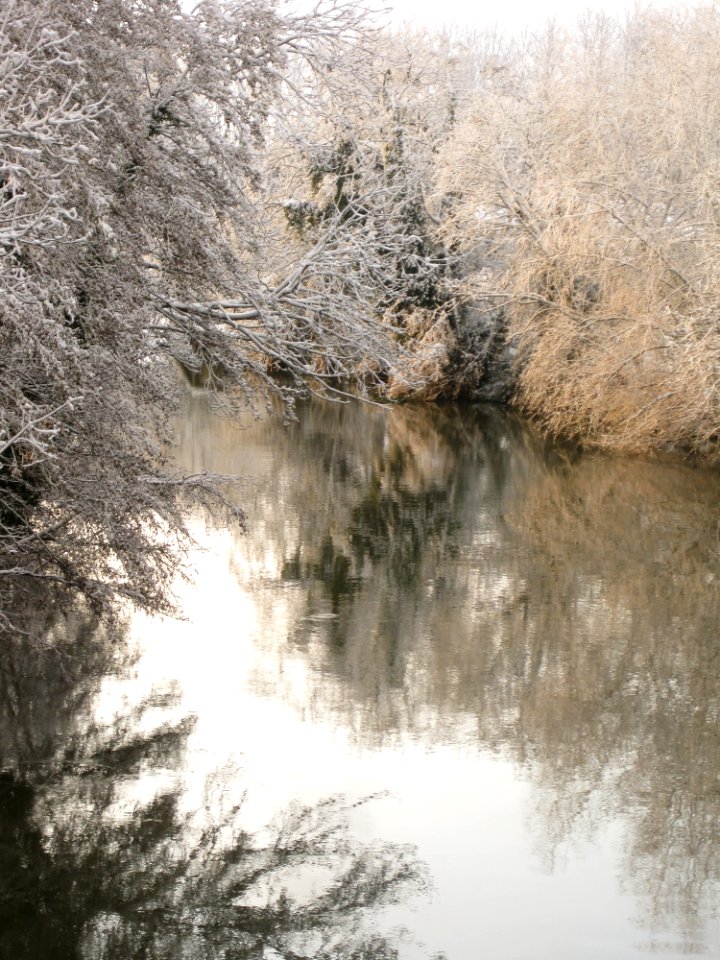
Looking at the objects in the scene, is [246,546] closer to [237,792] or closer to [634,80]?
[237,792]

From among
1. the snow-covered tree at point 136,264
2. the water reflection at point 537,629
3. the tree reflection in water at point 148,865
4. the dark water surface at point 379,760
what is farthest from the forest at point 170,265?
the water reflection at point 537,629

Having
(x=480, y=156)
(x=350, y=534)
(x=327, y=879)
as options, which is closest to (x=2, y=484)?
(x=327, y=879)

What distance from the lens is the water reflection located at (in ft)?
23.2

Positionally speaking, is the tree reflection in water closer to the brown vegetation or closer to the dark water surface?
the dark water surface

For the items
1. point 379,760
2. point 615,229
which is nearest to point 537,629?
point 379,760

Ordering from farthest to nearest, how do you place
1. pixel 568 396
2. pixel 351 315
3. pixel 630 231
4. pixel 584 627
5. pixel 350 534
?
pixel 568 396 → pixel 630 231 → pixel 350 534 → pixel 584 627 → pixel 351 315

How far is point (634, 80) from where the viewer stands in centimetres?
2361

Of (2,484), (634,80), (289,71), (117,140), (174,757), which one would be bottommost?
(174,757)

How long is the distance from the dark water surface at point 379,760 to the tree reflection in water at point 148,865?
0.05ft

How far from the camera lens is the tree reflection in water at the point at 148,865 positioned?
5637 mm

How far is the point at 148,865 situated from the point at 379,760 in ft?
6.13

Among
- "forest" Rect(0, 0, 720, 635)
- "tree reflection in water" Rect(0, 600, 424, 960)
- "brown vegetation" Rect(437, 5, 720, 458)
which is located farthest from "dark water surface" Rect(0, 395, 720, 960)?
"brown vegetation" Rect(437, 5, 720, 458)

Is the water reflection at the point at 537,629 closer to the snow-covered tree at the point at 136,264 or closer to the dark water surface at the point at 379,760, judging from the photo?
the dark water surface at the point at 379,760

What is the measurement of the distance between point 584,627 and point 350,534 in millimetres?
4490
